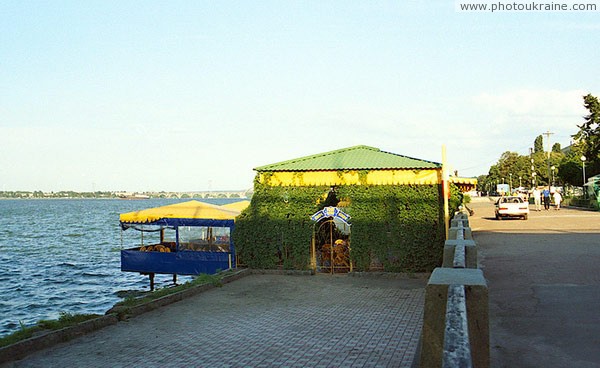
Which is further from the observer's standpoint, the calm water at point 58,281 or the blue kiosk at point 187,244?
the calm water at point 58,281

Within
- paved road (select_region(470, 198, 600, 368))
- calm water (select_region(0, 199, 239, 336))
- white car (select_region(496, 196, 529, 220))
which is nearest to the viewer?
paved road (select_region(470, 198, 600, 368))

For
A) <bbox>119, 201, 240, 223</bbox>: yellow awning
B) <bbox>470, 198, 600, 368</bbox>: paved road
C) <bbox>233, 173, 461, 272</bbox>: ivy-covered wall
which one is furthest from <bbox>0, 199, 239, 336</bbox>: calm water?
<bbox>470, 198, 600, 368</bbox>: paved road

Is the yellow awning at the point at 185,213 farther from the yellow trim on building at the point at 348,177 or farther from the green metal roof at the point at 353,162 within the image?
the green metal roof at the point at 353,162

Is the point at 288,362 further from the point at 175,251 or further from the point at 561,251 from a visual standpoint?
the point at 175,251

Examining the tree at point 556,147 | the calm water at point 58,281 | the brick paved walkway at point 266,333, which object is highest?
the tree at point 556,147

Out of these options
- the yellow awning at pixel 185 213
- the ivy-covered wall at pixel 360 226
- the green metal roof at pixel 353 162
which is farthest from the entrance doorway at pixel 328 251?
the yellow awning at pixel 185 213

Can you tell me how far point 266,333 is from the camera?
9930 mm

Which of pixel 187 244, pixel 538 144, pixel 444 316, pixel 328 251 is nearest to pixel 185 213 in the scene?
pixel 187 244

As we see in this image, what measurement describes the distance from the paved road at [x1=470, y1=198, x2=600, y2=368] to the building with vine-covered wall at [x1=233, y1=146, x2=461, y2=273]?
2.27 metres

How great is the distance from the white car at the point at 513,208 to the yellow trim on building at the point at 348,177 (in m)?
20.8

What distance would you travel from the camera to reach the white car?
3544cm

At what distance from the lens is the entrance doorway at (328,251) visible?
1758cm

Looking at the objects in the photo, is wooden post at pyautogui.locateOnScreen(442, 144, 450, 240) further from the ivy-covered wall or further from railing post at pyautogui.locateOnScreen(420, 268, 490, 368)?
railing post at pyautogui.locateOnScreen(420, 268, 490, 368)

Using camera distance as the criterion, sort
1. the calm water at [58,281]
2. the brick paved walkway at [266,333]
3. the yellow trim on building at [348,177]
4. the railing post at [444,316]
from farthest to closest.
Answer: the calm water at [58,281] < the yellow trim on building at [348,177] < the brick paved walkway at [266,333] < the railing post at [444,316]
